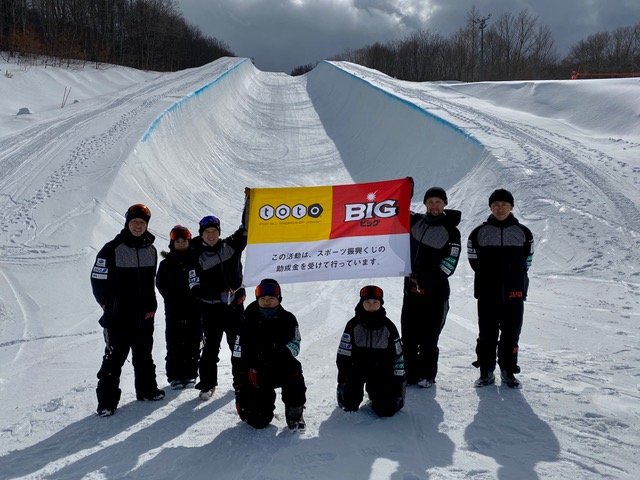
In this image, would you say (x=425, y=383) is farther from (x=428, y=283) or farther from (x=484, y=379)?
(x=428, y=283)

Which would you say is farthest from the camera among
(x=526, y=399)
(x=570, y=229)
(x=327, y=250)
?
(x=570, y=229)

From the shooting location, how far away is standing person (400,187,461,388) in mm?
4535

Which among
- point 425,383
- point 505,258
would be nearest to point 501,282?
point 505,258

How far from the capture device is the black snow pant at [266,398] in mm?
3990

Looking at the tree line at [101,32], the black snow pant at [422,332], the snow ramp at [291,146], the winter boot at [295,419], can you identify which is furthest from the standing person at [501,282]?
the tree line at [101,32]

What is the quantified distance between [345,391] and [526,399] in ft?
5.04

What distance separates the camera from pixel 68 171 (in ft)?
36.2

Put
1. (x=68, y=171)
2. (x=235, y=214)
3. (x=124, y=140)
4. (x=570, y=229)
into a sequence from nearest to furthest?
(x=570, y=229) < (x=68, y=171) < (x=235, y=214) < (x=124, y=140)

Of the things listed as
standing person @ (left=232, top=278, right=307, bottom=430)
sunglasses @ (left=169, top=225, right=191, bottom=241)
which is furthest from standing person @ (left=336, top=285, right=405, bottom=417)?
sunglasses @ (left=169, top=225, right=191, bottom=241)

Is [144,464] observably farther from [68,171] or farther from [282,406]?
[68,171]

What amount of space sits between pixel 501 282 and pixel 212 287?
2.60 metres

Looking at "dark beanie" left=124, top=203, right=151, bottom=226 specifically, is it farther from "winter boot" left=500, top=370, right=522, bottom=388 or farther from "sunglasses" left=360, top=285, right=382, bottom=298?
"winter boot" left=500, top=370, right=522, bottom=388

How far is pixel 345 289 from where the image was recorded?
322 inches

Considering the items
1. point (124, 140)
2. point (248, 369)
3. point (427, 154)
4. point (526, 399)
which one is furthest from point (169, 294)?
point (427, 154)
